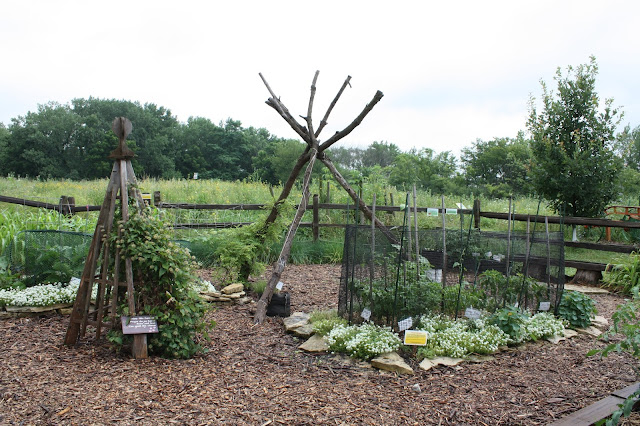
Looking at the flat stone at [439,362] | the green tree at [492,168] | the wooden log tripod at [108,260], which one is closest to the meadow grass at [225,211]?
the wooden log tripod at [108,260]

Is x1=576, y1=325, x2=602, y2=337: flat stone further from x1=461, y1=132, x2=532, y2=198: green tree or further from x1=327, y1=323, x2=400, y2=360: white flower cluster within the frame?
x1=461, y1=132, x2=532, y2=198: green tree

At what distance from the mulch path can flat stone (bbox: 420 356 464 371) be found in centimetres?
5

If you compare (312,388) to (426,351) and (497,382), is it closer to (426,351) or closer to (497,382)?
(426,351)

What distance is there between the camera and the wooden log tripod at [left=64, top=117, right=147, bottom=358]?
154 inches

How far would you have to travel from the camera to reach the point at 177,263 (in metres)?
4.09

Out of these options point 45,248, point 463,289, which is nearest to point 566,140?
point 463,289

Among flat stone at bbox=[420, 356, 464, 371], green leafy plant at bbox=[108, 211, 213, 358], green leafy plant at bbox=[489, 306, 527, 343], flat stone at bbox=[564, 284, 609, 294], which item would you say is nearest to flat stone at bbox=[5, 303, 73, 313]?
green leafy plant at bbox=[108, 211, 213, 358]

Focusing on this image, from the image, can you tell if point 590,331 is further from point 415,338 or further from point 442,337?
point 415,338

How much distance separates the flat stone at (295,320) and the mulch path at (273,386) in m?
0.29

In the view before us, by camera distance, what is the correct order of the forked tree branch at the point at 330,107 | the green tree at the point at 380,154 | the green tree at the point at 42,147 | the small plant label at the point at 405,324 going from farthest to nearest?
1. the green tree at the point at 380,154
2. the green tree at the point at 42,147
3. the forked tree branch at the point at 330,107
4. the small plant label at the point at 405,324

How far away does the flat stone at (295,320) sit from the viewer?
5.00 m

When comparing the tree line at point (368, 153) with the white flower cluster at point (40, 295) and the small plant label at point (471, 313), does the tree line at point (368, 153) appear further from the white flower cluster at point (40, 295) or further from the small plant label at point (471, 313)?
the white flower cluster at point (40, 295)

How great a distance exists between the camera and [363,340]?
4.22 meters

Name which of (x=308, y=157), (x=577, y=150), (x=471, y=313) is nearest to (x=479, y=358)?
(x=471, y=313)
